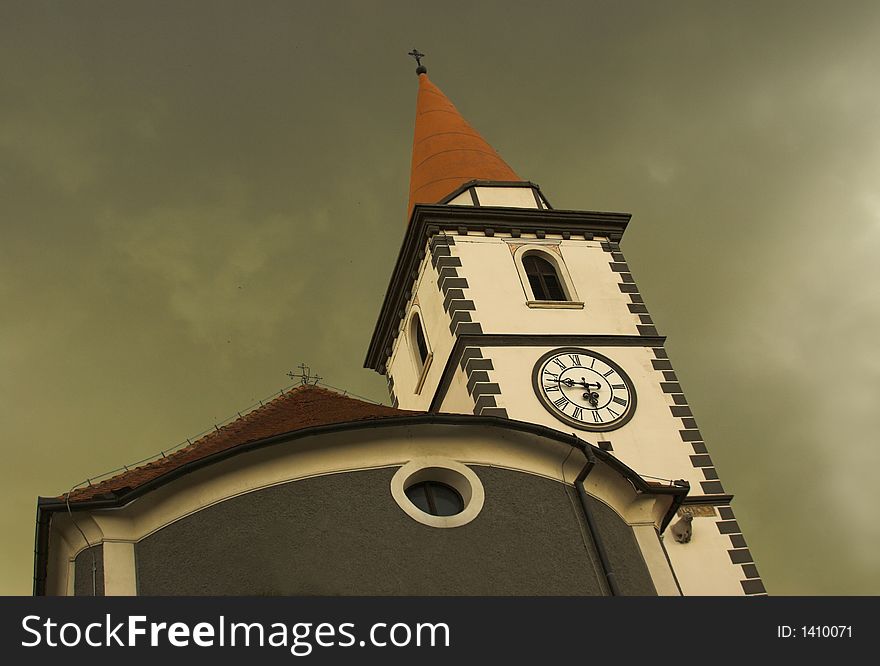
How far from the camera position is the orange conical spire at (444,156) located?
2719 cm

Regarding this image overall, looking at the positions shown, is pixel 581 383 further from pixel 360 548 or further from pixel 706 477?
A: pixel 360 548

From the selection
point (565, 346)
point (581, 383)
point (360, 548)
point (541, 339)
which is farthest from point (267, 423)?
point (565, 346)

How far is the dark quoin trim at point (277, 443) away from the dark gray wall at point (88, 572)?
0.49 meters

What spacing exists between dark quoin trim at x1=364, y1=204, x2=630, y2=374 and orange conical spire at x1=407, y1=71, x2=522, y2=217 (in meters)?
1.81

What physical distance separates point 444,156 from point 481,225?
438 cm

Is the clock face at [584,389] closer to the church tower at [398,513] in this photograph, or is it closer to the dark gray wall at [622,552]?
the church tower at [398,513]

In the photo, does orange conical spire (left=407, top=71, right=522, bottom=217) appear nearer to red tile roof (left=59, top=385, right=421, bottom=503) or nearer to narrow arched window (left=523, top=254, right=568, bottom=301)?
narrow arched window (left=523, top=254, right=568, bottom=301)

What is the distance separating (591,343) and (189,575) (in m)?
11.1

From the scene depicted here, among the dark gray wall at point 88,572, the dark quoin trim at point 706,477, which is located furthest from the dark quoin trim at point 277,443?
the dark quoin trim at point 706,477

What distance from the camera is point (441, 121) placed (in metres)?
30.2
